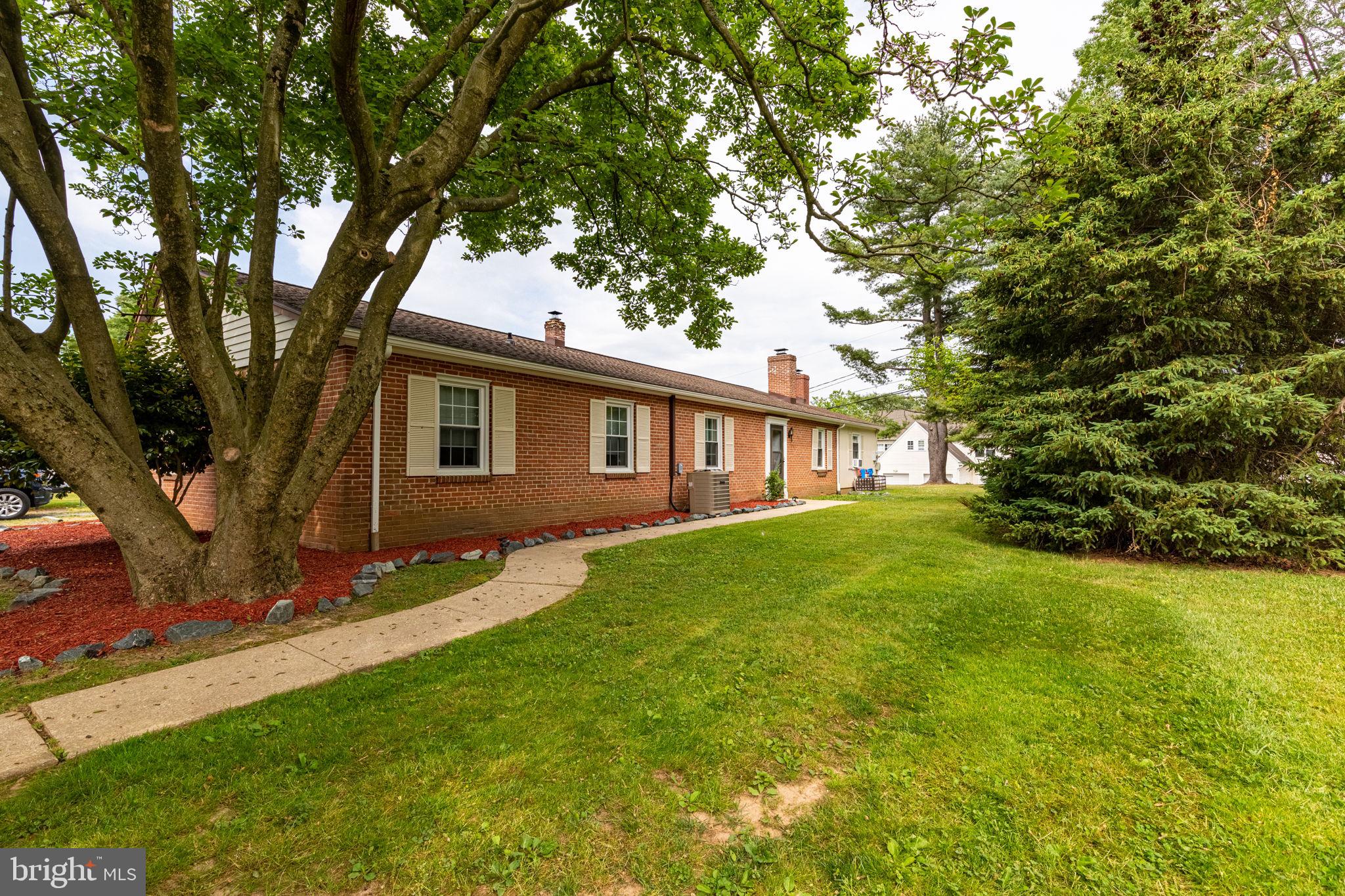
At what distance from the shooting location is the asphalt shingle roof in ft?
24.2

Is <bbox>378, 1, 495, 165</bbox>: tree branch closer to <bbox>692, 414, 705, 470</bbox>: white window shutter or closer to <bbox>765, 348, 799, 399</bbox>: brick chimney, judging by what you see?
<bbox>692, 414, 705, 470</bbox>: white window shutter

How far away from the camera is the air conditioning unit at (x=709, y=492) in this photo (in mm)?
11312

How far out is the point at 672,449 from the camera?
1165 cm

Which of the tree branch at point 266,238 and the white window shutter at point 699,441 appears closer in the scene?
the tree branch at point 266,238

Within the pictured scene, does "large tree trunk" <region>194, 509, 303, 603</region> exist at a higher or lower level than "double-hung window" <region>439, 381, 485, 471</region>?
lower

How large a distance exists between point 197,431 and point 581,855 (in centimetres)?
819

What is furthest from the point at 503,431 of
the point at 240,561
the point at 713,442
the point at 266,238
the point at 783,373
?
the point at 783,373

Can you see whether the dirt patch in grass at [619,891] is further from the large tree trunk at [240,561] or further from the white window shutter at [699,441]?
the white window shutter at [699,441]

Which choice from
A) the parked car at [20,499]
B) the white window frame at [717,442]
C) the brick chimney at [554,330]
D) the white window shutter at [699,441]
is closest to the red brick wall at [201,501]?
the parked car at [20,499]

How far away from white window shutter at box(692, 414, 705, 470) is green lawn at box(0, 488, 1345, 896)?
8.35 metres

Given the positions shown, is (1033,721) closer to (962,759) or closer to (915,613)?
(962,759)

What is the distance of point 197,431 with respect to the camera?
6.85m

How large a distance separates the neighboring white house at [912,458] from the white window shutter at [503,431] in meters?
32.4

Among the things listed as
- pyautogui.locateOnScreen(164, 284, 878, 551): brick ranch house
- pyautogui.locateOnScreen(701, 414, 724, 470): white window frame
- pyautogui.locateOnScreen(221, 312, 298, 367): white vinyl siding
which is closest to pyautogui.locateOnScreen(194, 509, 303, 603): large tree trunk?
pyautogui.locateOnScreen(164, 284, 878, 551): brick ranch house
